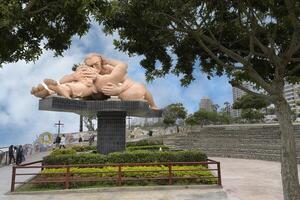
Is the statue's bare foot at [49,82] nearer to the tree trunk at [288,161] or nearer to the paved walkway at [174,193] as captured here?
the paved walkway at [174,193]

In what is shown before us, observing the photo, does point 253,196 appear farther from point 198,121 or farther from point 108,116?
point 198,121

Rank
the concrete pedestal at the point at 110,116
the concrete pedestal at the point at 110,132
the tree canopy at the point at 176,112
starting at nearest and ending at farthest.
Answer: the concrete pedestal at the point at 110,116 → the concrete pedestal at the point at 110,132 → the tree canopy at the point at 176,112

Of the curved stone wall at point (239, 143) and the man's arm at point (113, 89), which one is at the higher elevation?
the man's arm at point (113, 89)

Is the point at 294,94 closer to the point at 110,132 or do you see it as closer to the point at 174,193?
the point at 110,132

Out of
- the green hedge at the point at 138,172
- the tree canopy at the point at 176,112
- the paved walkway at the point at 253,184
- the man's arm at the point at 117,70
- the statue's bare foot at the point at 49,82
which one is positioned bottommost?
the paved walkway at the point at 253,184

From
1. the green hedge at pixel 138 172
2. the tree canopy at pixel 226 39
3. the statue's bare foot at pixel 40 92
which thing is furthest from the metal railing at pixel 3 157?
the tree canopy at pixel 226 39

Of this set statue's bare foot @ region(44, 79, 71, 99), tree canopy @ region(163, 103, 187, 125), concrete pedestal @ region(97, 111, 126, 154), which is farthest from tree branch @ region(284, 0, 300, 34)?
tree canopy @ region(163, 103, 187, 125)

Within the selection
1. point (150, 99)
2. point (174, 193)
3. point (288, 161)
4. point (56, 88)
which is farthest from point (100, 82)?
point (288, 161)

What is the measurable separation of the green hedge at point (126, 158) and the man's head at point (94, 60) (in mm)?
5325

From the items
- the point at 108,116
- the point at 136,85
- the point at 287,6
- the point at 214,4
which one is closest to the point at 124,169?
the point at 108,116

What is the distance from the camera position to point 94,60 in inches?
725

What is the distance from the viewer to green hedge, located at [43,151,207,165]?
47.3 ft

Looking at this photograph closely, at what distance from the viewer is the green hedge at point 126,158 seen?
47.3 feet

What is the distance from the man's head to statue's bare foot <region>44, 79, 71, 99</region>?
2.38m
